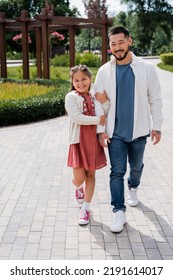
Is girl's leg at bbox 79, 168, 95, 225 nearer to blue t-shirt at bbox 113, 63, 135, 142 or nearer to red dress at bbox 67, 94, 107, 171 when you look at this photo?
red dress at bbox 67, 94, 107, 171

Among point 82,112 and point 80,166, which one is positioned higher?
point 82,112

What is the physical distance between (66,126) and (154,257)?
569 cm

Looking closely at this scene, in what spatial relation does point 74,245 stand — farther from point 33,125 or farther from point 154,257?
point 33,125

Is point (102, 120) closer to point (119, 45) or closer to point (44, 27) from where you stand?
point (119, 45)

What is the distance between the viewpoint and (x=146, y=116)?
11.6ft

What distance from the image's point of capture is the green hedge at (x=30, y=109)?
881cm

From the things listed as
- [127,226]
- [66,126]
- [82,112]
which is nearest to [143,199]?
[127,226]

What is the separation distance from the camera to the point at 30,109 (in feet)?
29.8

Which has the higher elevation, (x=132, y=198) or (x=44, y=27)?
(x=44, y=27)

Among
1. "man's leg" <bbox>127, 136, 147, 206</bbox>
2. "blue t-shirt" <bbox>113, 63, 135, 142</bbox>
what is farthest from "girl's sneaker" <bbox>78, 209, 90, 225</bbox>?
"blue t-shirt" <bbox>113, 63, 135, 142</bbox>

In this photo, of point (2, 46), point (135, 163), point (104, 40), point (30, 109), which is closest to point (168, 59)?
point (104, 40)

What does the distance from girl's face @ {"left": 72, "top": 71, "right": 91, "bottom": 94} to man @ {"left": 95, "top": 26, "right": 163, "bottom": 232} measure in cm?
9

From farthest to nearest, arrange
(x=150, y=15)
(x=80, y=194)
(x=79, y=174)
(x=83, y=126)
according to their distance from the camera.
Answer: (x=150, y=15) < (x=80, y=194) < (x=79, y=174) < (x=83, y=126)

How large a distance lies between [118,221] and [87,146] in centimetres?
71
